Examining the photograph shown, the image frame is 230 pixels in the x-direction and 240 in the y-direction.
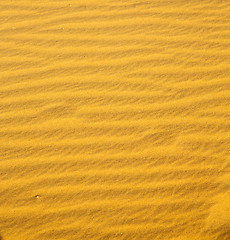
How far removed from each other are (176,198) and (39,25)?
7.84 ft

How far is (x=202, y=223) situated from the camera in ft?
9.34

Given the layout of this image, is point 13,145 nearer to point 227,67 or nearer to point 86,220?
point 86,220

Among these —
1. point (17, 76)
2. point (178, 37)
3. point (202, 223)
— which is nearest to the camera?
point (202, 223)

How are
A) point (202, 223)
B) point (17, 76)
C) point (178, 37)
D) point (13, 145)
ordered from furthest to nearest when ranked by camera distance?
point (178, 37)
point (17, 76)
point (13, 145)
point (202, 223)

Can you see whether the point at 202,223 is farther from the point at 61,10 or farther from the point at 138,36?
the point at 61,10

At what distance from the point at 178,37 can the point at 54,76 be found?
1.42 m

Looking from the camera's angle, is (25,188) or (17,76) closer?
(25,188)

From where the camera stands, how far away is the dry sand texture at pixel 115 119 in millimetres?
2887

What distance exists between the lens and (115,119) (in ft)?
10.7

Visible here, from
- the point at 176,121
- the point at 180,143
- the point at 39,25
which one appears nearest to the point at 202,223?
the point at 180,143

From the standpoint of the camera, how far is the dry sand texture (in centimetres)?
289

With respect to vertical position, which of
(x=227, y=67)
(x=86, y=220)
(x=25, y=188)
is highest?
(x=227, y=67)

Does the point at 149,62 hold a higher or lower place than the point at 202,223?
higher

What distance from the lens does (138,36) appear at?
147 inches
